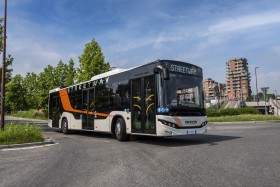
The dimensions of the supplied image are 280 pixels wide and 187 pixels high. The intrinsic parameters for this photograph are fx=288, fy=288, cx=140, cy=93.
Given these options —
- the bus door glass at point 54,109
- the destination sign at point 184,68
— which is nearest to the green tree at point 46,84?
the bus door glass at point 54,109

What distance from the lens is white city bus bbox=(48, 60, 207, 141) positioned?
34.2 ft

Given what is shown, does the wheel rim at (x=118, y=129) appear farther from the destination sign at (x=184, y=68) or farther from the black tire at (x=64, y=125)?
the black tire at (x=64, y=125)

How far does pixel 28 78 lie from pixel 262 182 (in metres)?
57.6

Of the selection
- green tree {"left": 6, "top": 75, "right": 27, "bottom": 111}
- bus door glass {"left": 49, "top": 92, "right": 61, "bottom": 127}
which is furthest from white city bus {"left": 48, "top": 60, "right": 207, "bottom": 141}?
green tree {"left": 6, "top": 75, "right": 27, "bottom": 111}

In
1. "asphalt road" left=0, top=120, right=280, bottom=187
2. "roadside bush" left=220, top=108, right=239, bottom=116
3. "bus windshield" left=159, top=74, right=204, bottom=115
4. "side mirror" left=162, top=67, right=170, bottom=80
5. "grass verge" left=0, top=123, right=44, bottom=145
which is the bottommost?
"asphalt road" left=0, top=120, right=280, bottom=187

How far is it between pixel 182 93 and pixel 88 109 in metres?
6.40

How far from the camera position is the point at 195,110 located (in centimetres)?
1112

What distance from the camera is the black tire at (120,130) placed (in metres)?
12.3

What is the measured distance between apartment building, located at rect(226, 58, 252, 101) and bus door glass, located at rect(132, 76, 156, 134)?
6002 inches

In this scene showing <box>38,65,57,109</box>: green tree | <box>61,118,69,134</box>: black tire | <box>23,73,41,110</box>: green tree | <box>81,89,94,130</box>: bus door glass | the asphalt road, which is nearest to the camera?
the asphalt road

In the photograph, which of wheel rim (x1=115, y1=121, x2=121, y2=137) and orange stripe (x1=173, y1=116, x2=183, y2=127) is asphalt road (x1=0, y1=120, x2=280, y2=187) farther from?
wheel rim (x1=115, y1=121, x2=121, y2=137)

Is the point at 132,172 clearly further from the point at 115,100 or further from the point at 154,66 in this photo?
the point at 115,100

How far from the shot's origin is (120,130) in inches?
493

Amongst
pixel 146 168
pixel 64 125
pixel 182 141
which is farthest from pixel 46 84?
pixel 146 168
